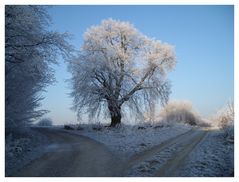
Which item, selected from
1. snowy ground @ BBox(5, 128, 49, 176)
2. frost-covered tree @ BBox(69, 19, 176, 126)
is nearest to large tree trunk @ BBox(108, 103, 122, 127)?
frost-covered tree @ BBox(69, 19, 176, 126)

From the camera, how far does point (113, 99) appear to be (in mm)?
20359

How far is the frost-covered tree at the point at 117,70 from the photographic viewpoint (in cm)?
2017

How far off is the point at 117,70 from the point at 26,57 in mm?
11542

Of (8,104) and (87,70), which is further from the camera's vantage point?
(87,70)

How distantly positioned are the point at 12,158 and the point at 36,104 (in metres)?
3.37

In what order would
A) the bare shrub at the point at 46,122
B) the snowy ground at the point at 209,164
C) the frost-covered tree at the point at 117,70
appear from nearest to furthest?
the snowy ground at the point at 209,164 < the frost-covered tree at the point at 117,70 < the bare shrub at the point at 46,122

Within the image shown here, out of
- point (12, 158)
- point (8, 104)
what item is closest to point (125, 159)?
point (12, 158)

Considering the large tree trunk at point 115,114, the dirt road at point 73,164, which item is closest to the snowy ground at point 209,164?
the dirt road at point 73,164

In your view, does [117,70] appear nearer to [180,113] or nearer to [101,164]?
[101,164]

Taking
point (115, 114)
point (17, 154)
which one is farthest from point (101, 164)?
point (115, 114)

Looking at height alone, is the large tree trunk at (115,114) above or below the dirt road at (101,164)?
above

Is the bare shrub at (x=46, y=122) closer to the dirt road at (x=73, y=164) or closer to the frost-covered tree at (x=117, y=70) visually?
the frost-covered tree at (x=117, y=70)
